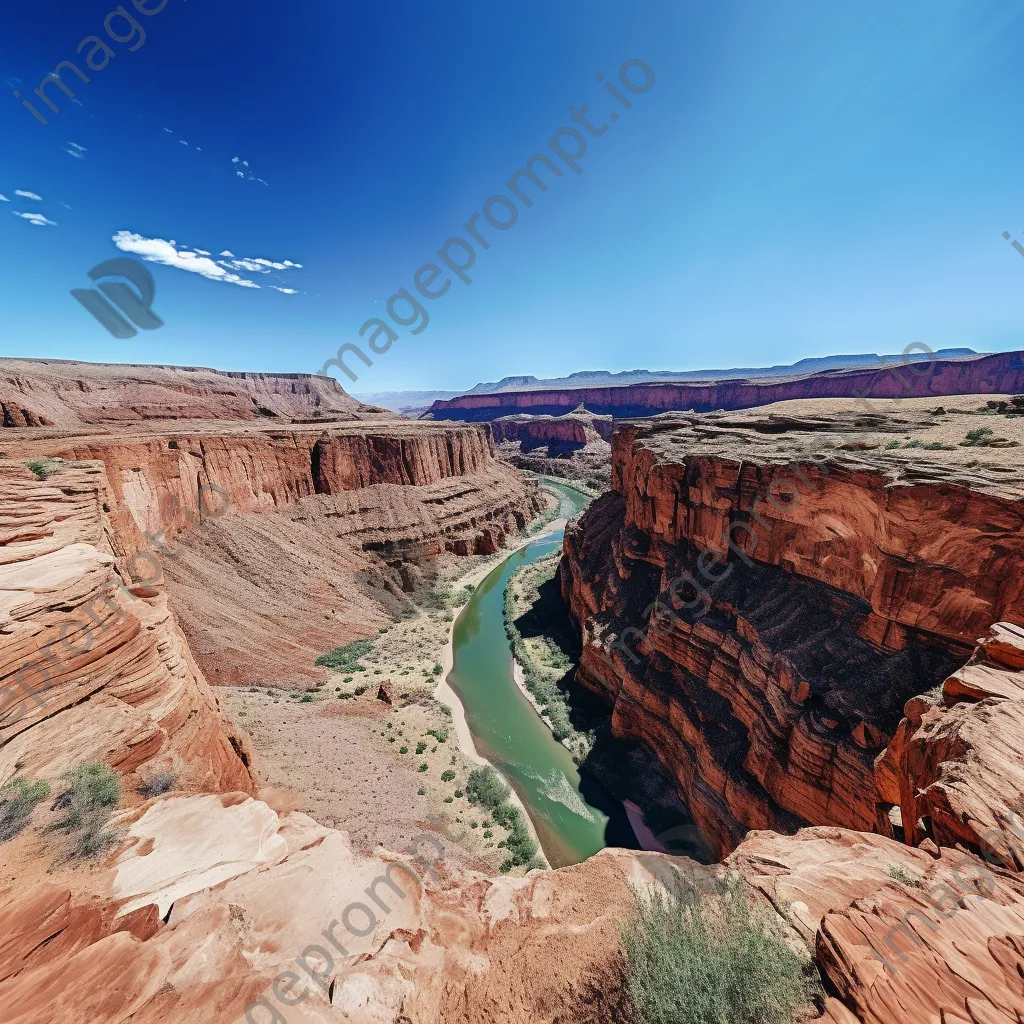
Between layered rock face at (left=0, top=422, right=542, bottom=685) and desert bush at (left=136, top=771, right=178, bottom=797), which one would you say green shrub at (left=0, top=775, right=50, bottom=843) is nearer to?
desert bush at (left=136, top=771, right=178, bottom=797)

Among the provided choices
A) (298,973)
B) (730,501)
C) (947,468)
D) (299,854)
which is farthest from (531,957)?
(730,501)

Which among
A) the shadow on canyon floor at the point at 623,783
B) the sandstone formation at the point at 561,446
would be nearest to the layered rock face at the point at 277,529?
the shadow on canyon floor at the point at 623,783

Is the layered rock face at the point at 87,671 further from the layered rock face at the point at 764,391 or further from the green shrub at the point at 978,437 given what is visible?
the layered rock face at the point at 764,391

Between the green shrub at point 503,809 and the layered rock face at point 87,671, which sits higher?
the layered rock face at point 87,671

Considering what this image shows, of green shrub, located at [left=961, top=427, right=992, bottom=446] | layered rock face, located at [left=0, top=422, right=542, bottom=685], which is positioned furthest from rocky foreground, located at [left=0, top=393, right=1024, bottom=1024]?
layered rock face, located at [left=0, top=422, right=542, bottom=685]

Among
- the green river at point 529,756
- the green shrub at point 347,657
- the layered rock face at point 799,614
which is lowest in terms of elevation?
the green river at point 529,756

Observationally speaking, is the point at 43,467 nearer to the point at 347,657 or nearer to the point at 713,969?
the point at 347,657
